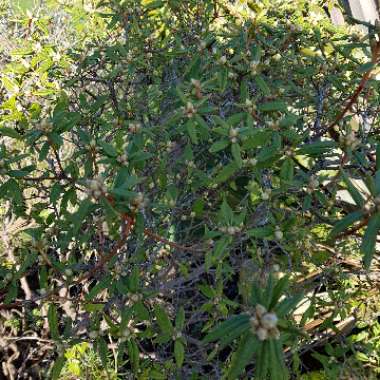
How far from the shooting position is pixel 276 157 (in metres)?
1.70

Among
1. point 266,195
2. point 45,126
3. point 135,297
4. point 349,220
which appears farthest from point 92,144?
point 349,220

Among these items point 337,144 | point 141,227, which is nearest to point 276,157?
point 337,144

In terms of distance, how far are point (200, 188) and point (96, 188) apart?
115cm

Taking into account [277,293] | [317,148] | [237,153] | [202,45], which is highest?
[202,45]

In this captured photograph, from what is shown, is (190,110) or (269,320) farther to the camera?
(190,110)

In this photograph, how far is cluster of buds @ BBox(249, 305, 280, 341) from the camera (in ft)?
3.28

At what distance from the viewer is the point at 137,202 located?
135 centimetres

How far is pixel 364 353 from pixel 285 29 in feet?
7.35

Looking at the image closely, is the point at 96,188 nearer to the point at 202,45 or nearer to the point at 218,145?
the point at 218,145

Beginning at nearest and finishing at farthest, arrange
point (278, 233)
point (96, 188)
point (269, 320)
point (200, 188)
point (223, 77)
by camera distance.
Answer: point (269, 320)
point (96, 188)
point (278, 233)
point (223, 77)
point (200, 188)

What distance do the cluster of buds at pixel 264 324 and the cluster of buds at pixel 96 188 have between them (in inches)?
21.4

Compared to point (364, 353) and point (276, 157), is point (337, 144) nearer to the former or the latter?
point (276, 157)

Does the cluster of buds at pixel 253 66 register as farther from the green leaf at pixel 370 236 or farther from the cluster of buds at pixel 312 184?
the green leaf at pixel 370 236

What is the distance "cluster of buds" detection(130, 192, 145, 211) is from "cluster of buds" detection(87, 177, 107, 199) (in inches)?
4.2
